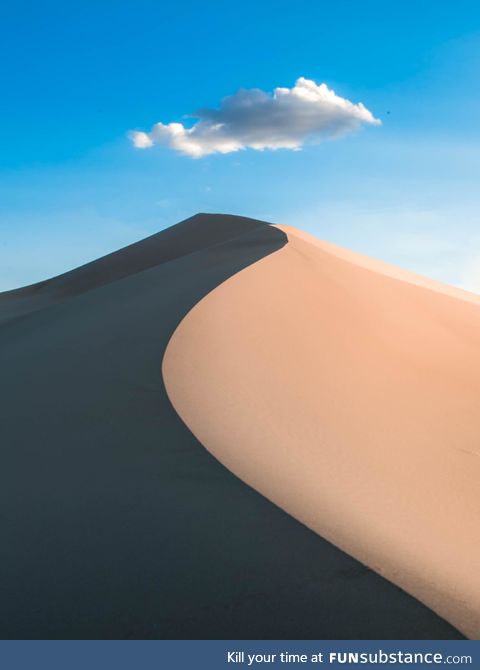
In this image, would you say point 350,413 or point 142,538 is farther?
point 350,413

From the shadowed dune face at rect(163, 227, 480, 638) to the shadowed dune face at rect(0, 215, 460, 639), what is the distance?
18cm

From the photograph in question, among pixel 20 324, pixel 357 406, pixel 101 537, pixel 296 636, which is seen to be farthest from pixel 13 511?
pixel 20 324

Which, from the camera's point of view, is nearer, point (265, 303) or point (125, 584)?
point (125, 584)

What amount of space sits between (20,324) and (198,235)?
9.91 meters

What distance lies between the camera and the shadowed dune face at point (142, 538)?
3.09 meters

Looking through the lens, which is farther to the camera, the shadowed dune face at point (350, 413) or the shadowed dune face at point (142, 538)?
the shadowed dune face at point (350, 413)

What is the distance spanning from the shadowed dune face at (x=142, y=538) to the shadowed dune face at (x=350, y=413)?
178mm

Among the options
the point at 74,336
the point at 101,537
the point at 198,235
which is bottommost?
the point at 101,537

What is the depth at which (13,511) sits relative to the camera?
4.22 meters

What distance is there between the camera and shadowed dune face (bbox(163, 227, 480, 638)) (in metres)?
3.96

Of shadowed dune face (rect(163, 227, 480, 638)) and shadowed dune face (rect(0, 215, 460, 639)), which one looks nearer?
shadowed dune face (rect(0, 215, 460, 639))

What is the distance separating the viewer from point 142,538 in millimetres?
3762

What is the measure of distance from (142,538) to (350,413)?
3.19m
